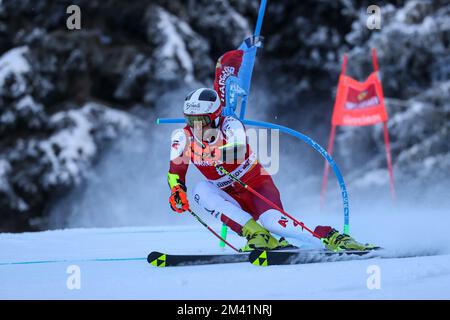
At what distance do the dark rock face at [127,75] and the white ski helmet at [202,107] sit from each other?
25.5ft

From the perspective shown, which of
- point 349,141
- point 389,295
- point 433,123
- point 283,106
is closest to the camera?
point 389,295

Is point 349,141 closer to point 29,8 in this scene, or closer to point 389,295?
point 29,8

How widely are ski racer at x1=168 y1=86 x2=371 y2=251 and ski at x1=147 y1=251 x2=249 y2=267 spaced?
0.14 m

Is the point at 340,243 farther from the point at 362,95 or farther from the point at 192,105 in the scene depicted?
the point at 362,95

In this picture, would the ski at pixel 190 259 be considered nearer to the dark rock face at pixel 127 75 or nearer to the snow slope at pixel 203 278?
the snow slope at pixel 203 278

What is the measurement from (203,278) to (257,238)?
793 mm

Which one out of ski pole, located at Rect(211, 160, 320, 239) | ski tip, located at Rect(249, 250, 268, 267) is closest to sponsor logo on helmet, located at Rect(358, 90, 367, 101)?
ski pole, located at Rect(211, 160, 320, 239)

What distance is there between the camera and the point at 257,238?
454cm

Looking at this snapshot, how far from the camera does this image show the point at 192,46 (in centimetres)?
1300

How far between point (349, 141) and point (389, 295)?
10.5 m

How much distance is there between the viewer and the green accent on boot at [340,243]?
440 cm

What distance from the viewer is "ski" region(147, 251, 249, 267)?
4414 mm

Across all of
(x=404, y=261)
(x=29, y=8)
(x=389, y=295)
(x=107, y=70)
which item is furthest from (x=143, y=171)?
(x=389, y=295)

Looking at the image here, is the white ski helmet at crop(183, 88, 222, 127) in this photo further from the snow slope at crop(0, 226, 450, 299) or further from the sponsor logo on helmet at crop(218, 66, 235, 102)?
the snow slope at crop(0, 226, 450, 299)
